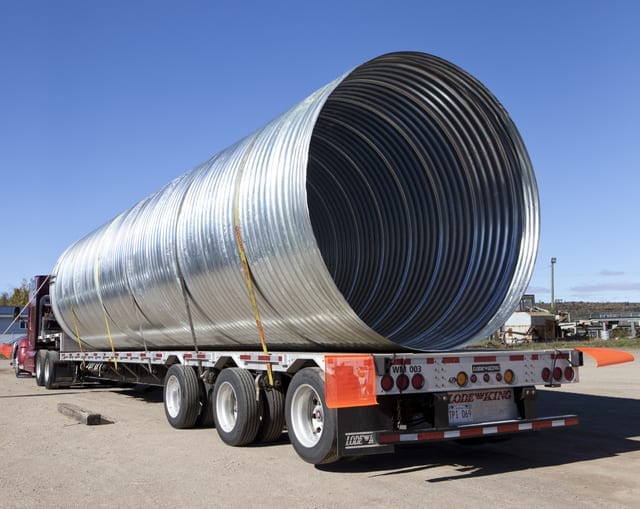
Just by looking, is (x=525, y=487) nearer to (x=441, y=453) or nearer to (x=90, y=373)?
(x=441, y=453)

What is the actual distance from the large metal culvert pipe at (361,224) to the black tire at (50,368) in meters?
8.15

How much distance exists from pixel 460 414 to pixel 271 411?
8.28ft

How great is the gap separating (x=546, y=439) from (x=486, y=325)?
1934 mm

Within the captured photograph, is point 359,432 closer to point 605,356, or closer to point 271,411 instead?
point 271,411

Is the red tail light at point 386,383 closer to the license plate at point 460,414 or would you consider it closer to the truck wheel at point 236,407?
the license plate at point 460,414

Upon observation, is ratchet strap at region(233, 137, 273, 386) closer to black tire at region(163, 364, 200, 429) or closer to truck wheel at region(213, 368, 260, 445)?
truck wheel at region(213, 368, 260, 445)

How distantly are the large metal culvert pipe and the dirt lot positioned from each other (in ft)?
4.70

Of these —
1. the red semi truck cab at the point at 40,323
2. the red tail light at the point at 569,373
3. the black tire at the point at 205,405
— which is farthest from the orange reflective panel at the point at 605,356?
the red semi truck cab at the point at 40,323

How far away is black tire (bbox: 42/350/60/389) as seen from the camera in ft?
62.9

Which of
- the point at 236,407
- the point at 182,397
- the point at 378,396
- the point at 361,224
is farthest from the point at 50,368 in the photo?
the point at 378,396

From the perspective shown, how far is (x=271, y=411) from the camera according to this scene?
898 centimetres

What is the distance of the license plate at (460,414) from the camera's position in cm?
755

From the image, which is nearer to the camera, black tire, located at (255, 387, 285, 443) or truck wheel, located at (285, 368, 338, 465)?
truck wheel, located at (285, 368, 338, 465)

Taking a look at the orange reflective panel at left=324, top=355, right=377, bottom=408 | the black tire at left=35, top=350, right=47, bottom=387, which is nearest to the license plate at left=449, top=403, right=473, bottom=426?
the orange reflective panel at left=324, top=355, right=377, bottom=408
